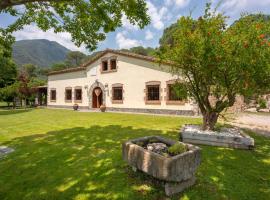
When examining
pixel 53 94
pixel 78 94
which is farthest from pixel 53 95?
pixel 78 94

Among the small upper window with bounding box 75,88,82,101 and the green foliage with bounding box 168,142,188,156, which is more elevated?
the small upper window with bounding box 75,88,82,101

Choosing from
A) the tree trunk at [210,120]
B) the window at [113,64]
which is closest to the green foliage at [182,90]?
the tree trunk at [210,120]

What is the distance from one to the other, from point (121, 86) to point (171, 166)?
1671 cm

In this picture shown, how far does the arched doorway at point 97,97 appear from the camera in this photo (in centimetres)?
2178

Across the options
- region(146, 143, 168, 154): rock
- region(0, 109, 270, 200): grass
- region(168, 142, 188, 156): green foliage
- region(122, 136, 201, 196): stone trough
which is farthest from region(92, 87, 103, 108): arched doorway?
region(168, 142, 188, 156): green foliage

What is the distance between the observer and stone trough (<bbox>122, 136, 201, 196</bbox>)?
3.22 metres

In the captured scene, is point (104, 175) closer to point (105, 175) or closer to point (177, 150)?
point (105, 175)

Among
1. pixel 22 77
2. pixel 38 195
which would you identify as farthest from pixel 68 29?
pixel 22 77

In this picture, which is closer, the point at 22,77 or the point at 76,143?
the point at 76,143

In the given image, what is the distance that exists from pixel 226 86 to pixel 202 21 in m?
2.60

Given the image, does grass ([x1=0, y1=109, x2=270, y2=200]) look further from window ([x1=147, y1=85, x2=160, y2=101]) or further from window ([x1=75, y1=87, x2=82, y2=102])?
window ([x1=75, y1=87, x2=82, y2=102])

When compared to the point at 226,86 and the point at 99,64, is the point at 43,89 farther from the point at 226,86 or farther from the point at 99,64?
the point at 226,86

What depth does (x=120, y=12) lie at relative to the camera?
614 cm

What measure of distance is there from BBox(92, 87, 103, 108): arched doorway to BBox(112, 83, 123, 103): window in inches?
85.2
